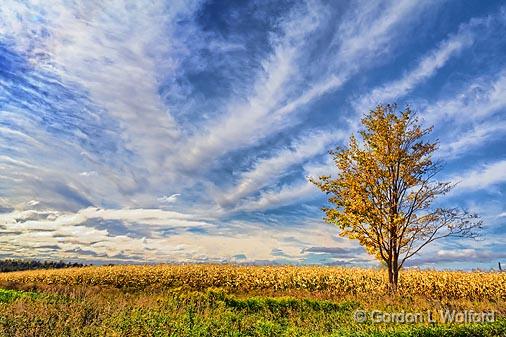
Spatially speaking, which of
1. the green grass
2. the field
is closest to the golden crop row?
the field

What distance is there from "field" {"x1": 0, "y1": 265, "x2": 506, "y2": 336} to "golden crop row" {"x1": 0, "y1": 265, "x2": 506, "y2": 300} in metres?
0.08

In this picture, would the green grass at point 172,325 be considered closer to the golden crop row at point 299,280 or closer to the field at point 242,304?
the field at point 242,304

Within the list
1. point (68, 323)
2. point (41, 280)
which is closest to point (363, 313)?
point (68, 323)

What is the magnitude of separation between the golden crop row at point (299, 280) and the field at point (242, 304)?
78 millimetres

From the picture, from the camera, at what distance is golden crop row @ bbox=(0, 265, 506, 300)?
28.0 metres

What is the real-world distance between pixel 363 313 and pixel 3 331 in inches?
514

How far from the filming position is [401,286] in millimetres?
27438

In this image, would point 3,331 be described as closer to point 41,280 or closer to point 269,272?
point 269,272

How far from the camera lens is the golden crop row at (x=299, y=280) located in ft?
92.0

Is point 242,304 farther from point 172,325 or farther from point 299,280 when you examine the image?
point 299,280

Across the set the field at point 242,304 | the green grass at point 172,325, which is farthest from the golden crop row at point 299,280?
the green grass at point 172,325

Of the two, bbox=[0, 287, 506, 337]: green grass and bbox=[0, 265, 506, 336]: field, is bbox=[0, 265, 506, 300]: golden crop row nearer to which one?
bbox=[0, 265, 506, 336]: field

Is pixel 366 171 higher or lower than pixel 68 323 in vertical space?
higher

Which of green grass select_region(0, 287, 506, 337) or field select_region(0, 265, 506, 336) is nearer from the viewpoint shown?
green grass select_region(0, 287, 506, 337)
